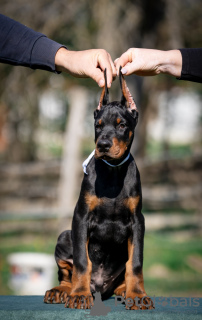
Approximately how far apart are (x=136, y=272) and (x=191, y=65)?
58.1 inches

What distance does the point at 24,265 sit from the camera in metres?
6.80

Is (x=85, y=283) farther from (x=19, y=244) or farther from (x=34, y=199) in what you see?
(x=34, y=199)

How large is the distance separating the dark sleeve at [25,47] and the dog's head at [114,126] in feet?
1.48

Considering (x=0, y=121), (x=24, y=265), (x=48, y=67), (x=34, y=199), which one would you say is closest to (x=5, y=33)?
(x=48, y=67)

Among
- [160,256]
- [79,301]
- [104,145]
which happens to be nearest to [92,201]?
[104,145]

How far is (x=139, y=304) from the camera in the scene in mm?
2863

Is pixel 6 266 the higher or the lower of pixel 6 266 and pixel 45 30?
the lower

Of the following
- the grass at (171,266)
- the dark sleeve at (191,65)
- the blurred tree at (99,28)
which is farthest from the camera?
the blurred tree at (99,28)

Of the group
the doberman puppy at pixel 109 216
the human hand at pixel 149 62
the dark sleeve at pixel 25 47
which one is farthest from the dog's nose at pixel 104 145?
the dark sleeve at pixel 25 47

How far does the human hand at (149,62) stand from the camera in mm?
3260

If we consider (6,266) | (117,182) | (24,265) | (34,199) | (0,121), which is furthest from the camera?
(0,121)

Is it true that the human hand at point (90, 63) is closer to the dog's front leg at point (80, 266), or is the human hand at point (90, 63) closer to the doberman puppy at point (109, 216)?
the doberman puppy at point (109, 216)

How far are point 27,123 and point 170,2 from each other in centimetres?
393

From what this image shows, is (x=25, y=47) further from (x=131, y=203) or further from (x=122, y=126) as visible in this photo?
(x=131, y=203)
